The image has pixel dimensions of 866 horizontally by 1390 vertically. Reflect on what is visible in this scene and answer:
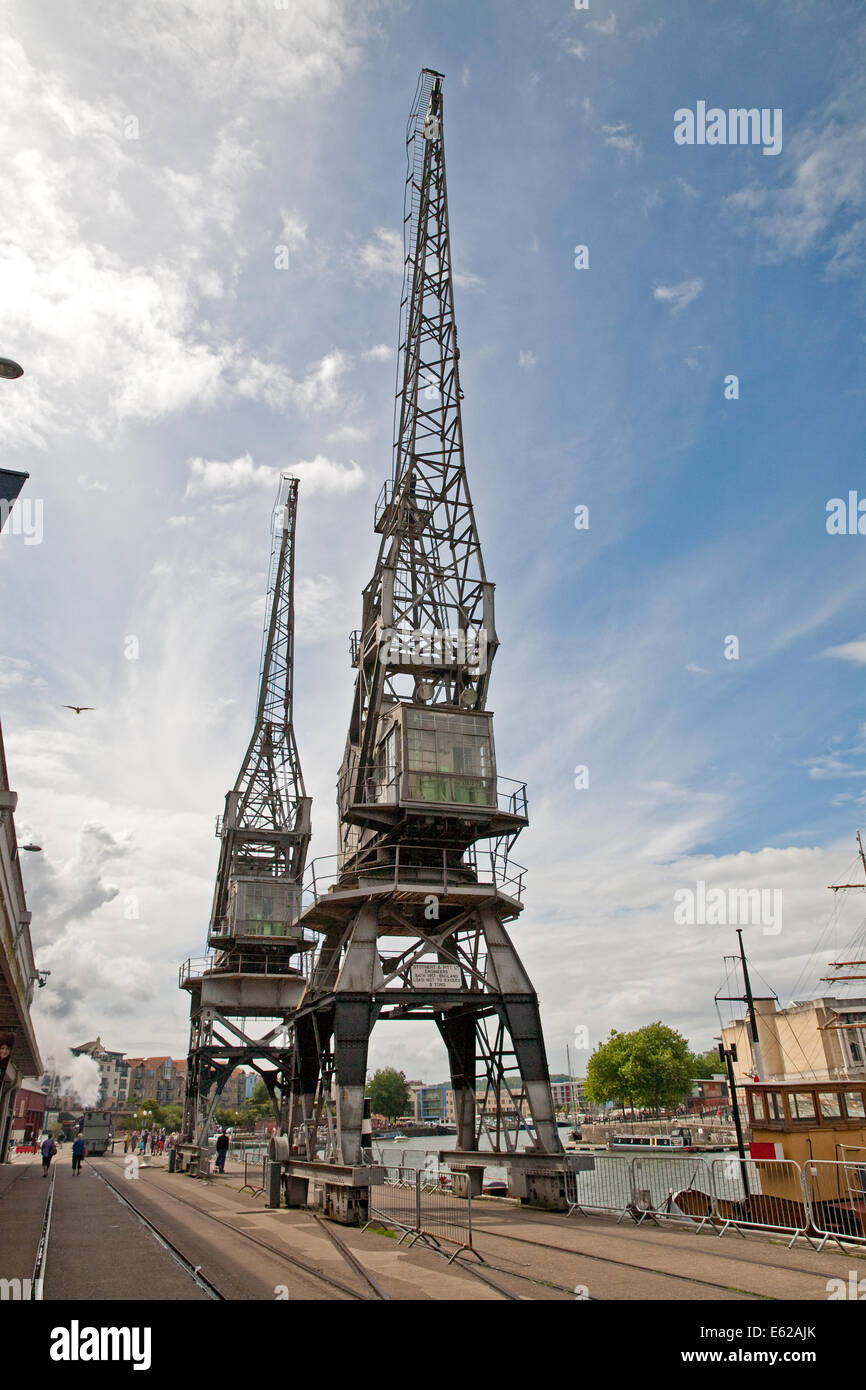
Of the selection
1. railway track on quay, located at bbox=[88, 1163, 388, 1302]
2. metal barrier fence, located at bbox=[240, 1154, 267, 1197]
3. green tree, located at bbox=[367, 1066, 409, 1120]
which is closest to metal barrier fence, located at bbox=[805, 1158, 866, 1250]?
railway track on quay, located at bbox=[88, 1163, 388, 1302]

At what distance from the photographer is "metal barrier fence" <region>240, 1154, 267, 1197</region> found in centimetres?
2631

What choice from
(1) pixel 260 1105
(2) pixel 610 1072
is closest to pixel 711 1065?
(2) pixel 610 1072

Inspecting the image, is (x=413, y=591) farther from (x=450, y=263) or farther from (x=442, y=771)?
(x=450, y=263)

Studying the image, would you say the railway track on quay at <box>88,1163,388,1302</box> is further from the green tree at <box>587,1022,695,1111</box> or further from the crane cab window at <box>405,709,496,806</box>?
the green tree at <box>587,1022,695,1111</box>

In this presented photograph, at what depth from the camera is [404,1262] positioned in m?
12.6

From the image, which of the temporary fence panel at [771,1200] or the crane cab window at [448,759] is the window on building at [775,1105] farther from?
the crane cab window at [448,759]

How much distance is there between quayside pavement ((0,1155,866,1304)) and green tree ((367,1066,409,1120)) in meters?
149

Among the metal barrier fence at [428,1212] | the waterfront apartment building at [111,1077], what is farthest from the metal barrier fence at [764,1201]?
the waterfront apartment building at [111,1077]

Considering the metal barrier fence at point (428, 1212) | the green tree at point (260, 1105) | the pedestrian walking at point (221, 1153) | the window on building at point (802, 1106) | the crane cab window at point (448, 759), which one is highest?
the crane cab window at point (448, 759)

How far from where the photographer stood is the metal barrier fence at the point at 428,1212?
47.5ft

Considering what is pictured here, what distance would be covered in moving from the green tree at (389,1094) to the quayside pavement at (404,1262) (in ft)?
489

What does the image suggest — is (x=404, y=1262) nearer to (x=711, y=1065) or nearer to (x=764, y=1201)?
(x=764, y=1201)
